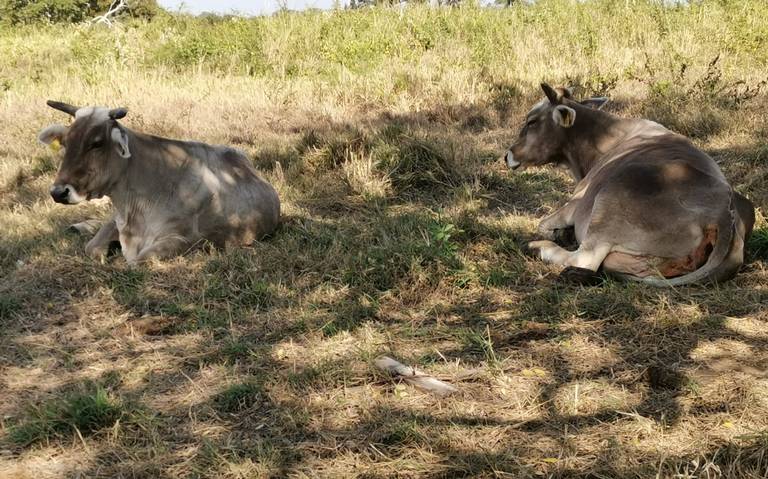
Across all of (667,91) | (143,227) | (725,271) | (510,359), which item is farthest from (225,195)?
(667,91)

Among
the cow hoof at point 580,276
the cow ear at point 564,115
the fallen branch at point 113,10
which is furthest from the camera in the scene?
the fallen branch at point 113,10

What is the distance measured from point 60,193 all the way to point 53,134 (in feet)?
2.07

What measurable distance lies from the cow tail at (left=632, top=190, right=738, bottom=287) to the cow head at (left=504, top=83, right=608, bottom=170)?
2.38m

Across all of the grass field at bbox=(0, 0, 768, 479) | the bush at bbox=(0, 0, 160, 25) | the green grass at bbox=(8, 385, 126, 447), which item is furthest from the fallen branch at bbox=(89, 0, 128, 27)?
the green grass at bbox=(8, 385, 126, 447)

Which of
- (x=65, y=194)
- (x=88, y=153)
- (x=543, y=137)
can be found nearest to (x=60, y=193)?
(x=65, y=194)

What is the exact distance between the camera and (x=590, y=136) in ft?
23.8

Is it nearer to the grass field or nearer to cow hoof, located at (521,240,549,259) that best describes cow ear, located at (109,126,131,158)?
the grass field

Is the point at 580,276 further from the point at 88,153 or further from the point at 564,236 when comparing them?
the point at 88,153

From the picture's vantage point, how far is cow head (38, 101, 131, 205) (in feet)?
21.0

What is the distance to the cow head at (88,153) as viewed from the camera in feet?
21.0

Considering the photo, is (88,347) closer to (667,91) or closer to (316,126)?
(316,126)

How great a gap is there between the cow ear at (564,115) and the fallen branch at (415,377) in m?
3.67

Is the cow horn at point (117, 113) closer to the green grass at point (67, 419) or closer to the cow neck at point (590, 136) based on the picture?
the green grass at point (67, 419)

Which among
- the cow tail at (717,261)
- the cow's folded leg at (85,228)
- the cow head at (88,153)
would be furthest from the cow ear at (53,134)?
the cow tail at (717,261)
